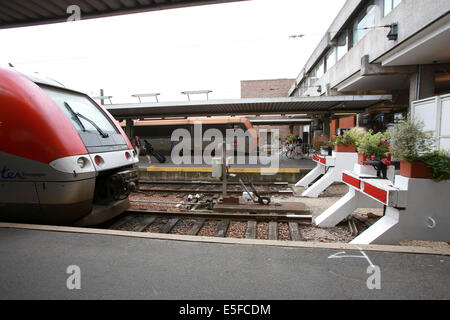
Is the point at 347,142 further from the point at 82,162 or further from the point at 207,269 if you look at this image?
the point at 82,162

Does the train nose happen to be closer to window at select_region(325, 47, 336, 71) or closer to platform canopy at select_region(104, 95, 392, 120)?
platform canopy at select_region(104, 95, 392, 120)

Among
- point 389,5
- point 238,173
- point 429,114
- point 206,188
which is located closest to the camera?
point 429,114

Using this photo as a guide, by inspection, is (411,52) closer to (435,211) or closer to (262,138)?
(435,211)

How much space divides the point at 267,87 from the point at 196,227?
139ft

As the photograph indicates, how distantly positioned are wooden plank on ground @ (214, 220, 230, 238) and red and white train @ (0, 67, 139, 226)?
2068 millimetres

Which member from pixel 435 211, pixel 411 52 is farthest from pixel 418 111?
pixel 435 211

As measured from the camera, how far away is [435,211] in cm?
333

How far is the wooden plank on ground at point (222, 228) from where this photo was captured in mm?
4312

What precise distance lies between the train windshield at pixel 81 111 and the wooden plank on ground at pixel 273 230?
351cm

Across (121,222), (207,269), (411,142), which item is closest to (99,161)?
(121,222)

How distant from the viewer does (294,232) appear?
14.4ft

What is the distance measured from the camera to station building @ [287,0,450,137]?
7.41m
